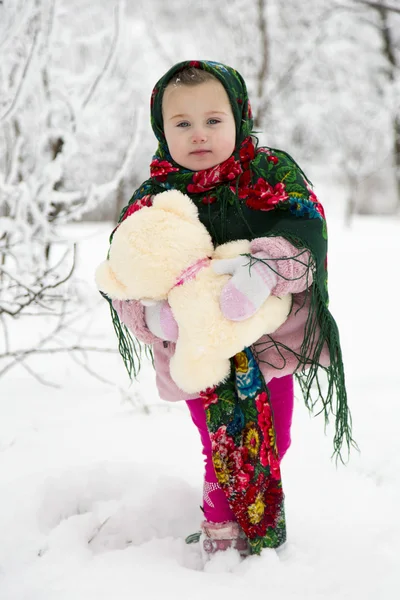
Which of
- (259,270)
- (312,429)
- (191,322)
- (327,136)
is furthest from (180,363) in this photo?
(327,136)

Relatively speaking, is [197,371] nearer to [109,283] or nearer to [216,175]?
[109,283]

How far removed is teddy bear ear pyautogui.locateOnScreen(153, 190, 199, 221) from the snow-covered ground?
3.20 feet

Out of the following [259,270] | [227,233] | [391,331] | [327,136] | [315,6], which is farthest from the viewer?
[327,136]

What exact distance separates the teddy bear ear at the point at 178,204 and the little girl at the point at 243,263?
51mm

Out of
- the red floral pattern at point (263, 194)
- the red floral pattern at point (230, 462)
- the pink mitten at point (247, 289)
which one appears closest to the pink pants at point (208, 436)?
the red floral pattern at point (230, 462)

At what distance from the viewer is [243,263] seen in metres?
1.29

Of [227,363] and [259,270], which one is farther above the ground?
[259,270]

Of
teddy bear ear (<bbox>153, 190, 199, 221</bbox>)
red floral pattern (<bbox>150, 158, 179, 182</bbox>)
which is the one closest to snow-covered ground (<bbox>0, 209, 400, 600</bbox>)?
teddy bear ear (<bbox>153, 190, 199, 221</bbox>)

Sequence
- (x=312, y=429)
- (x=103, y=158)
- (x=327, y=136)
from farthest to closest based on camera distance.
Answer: (x=327, y=136) < (x=103, y=158) < (x=312, y=429)

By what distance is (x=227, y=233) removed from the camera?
1.41 meters

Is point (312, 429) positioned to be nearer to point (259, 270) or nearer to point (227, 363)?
point (227, 363)

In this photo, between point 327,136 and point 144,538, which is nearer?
point 144,538

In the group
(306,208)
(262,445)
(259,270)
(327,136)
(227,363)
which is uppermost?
A: (327,136)

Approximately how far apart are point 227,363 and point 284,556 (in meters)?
0.63
